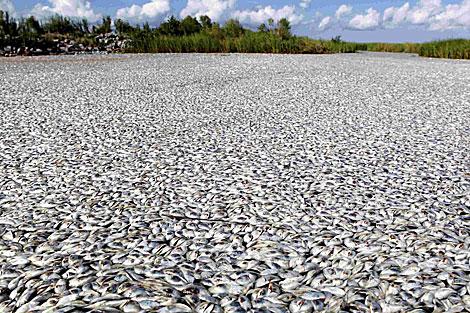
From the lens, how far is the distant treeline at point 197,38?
17812mm

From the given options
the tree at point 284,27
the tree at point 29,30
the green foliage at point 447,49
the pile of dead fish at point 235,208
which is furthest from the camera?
the tree at point 284,27

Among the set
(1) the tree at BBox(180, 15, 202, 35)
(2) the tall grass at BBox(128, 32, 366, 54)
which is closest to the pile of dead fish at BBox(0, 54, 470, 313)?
(2) the tall grass at BBox(128, 32, 366, 54)

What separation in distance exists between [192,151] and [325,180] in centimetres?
145

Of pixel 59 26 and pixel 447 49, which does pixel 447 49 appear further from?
pixel 59 26

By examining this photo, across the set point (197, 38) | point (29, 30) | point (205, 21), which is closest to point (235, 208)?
point (197, 38)

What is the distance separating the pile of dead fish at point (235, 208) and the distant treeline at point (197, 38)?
466 inches

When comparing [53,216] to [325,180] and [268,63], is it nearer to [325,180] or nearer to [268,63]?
[325,180]

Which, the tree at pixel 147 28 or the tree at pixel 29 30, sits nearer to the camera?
the tree at pixel 29 30

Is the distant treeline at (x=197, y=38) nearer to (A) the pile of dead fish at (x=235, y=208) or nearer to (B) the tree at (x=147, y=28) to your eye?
(B) the tree at (x=147, y=28)

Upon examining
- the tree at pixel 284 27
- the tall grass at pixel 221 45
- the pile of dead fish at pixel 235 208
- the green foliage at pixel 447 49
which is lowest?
the pile of dead fish at pixel 235 208

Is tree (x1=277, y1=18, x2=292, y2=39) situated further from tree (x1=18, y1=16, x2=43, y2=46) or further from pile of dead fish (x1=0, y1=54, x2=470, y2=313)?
pile of dead fish (x1=0, y1=54, x2=470, y2=313)

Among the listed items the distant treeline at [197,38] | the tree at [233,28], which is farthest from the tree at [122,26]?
the tree at [233,28]

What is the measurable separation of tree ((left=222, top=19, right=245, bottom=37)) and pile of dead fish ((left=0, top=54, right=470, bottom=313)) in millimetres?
14475

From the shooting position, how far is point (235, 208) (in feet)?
10.0
